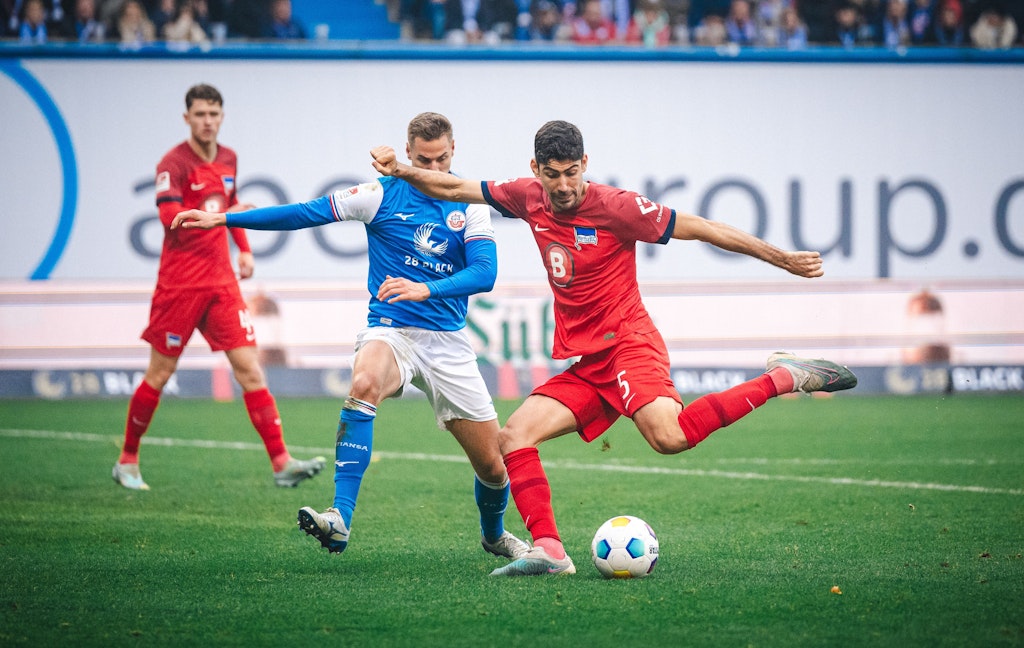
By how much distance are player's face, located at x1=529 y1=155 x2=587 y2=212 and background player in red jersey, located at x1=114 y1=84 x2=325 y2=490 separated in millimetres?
3361

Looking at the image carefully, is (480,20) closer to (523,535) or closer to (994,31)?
(994,31)

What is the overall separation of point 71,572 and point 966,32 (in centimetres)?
1564

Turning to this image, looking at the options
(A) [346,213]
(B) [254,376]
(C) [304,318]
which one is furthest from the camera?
(C) [304,318]

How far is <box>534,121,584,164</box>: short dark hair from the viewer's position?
225 inches

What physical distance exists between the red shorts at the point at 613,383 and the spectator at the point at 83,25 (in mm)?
11731

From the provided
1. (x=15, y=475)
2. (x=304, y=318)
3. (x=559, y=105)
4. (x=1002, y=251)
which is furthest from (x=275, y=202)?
(x=1002, y=251)

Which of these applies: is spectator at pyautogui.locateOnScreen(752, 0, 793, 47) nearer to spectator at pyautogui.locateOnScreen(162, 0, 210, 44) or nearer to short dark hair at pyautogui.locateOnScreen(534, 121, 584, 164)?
spectator at pyautogui.locateOnScreen(162, 0, 210, 44)

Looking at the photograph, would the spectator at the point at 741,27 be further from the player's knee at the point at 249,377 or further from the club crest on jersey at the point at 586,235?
the club crest on jersey at the point at 586,235

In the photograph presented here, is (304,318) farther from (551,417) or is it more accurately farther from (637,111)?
(551,417)

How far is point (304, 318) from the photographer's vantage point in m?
15.6

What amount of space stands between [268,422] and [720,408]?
3716mm

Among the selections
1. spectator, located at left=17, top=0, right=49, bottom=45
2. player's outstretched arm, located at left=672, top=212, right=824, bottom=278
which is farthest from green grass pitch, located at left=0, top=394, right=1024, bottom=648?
spectator, located at left=17, top=0, right=49, bottom=45

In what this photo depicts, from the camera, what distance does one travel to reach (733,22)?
17.5 m

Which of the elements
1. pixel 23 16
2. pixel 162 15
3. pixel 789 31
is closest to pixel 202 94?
pixel 162 15
